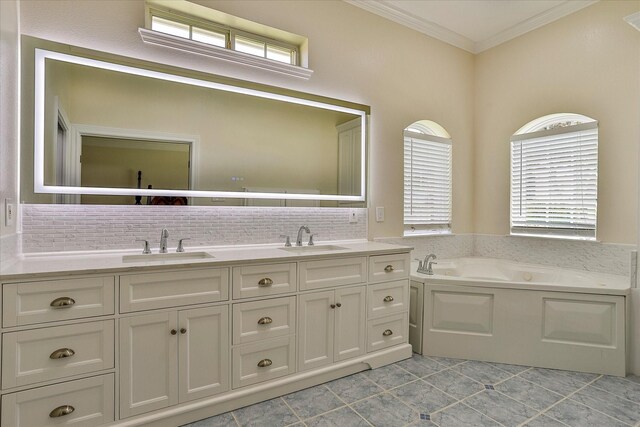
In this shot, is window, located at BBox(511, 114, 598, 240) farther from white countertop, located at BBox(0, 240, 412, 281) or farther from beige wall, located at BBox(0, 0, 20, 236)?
beige wall, located at BBox(0, 0, 20, 236)

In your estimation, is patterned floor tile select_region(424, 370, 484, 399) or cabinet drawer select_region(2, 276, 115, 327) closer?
cabinet drawer select_region(2, 276, 115, 327)

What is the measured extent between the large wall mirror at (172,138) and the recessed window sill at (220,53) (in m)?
0.15

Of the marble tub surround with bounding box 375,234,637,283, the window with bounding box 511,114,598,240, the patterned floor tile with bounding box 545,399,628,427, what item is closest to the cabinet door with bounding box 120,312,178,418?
the marble tub surround with bounding box 375,234,637,283

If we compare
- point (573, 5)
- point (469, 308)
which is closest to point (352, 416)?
point (469, 308)

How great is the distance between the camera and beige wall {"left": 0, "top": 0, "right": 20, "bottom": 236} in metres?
1.61

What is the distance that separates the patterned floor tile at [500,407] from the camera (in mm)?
1853

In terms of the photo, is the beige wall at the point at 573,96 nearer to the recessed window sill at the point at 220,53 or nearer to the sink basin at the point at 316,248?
the sink basin at the point at 316,248

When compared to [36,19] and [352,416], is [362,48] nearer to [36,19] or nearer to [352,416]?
[36,19]

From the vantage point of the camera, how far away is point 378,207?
10.1 ft

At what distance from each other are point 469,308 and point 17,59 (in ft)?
10.6

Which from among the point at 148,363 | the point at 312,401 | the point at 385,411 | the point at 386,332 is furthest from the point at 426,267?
the point at 148,363

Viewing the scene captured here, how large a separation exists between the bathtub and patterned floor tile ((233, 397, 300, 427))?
125cm

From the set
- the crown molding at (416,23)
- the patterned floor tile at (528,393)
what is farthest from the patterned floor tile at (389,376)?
the crown molding at (416,23)

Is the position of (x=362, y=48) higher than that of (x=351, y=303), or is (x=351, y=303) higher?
(x=362, y=48)
